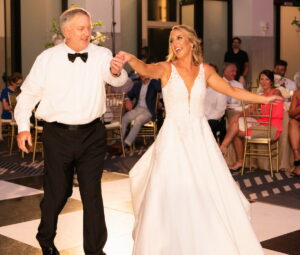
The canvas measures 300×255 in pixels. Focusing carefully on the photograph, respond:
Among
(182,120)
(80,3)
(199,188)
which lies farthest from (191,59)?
(80,3)

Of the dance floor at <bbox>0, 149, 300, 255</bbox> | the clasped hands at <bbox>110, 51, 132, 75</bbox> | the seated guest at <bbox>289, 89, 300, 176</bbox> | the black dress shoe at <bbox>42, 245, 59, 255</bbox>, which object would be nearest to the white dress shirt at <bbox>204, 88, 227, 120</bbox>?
the seated guest at <bbox>289, 89, 300, 176</bbox>

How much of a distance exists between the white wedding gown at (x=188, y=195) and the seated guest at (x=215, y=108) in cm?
337

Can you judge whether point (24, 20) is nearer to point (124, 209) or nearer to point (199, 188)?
point (124, 209)

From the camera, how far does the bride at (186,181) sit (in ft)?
10.6

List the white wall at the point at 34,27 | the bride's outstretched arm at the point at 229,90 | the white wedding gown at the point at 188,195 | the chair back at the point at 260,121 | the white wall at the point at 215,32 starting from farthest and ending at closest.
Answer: the white wall at the point at 215,32
the white wall at the point at 34,27
the chair back at the point at 260,121
the bride's outstretched arm at the point at 229,90
the white wedding gown at the point at 188,195

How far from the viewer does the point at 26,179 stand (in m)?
6.36

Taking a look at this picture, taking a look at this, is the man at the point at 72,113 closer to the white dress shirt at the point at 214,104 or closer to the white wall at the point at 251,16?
the white dress shirt at the point at 214,104

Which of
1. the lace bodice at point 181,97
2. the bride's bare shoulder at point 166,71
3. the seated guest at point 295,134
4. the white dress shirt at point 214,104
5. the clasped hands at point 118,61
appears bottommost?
the seated guest at point 295,134

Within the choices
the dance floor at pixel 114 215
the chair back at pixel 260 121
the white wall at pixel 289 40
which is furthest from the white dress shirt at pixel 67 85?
the white wall at pixel 289 40

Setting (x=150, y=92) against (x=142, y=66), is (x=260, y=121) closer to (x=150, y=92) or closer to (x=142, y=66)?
(x=150, y=92)

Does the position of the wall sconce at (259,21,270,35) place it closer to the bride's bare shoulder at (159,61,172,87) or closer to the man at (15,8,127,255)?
the bride's bare shoulder at (159,61,172,87)

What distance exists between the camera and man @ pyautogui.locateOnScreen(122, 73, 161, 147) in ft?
26.6

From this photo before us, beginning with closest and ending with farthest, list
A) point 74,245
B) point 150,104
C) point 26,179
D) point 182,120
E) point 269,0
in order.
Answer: point 182,120
point 74,245
point 26,179
point 150,104
point 269,0

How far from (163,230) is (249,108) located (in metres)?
3.66
